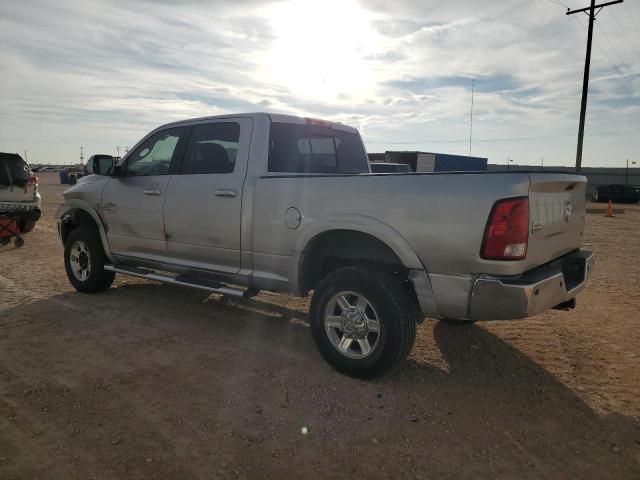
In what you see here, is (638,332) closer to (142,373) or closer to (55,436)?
(142,373)

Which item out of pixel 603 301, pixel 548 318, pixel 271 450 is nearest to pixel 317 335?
pixel 271 450

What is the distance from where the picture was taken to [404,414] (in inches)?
121

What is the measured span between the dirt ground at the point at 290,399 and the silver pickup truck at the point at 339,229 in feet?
1.63

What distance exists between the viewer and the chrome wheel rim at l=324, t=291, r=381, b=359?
350 cm

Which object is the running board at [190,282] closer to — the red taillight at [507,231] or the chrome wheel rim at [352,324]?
the chrome wheel rim at [352,324]

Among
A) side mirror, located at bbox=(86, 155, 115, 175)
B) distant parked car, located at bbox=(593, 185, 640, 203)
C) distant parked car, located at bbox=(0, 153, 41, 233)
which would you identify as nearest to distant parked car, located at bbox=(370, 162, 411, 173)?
side mirror, located at bbox=(86, 155, 115, 175)

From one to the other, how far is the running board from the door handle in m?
0.85

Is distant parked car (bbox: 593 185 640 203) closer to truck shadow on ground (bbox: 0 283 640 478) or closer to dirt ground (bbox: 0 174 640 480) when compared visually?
dirt ground (bbox: 0 174 640 480)

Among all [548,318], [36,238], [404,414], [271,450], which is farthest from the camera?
[36,238]

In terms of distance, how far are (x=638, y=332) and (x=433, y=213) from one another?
3.10m

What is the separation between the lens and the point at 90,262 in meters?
5.69

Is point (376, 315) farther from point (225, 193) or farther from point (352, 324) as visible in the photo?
point (225, 193)

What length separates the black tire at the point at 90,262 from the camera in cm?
564

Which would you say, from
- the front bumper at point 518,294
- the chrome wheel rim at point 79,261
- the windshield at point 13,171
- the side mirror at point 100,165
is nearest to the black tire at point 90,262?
the chrome wheel rim at point 79,261
